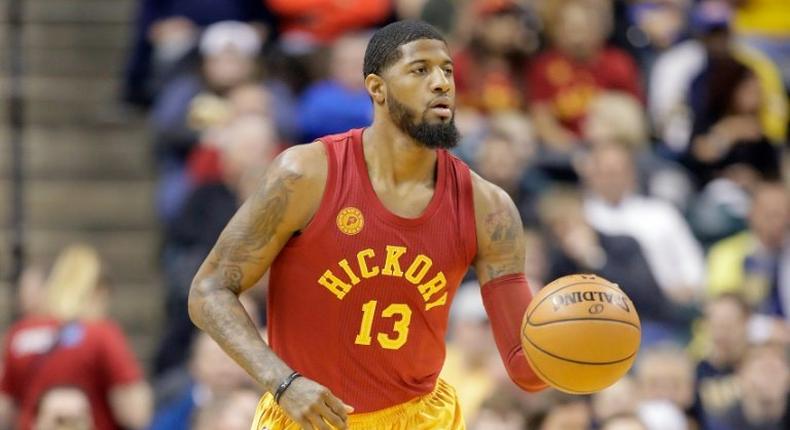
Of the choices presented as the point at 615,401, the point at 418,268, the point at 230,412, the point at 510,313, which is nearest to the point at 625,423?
the point at 615,401

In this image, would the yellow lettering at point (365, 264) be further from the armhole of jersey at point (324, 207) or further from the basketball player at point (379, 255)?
the armhole of jersey at point (324, 207)

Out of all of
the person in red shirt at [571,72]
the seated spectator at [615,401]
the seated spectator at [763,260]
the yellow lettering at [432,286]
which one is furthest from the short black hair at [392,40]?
the person in red shirt at [571,72]

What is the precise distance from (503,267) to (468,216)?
0.75 feet

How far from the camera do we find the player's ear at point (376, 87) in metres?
5.80

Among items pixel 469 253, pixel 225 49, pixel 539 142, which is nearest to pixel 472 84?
pixel 539 142

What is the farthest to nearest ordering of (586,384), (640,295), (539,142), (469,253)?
1. (539,142)
2. (640,295)
3. (469,253)
4. (586,384)

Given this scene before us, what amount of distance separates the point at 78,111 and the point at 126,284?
4.61 ft

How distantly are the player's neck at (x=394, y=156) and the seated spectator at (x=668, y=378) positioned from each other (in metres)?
3.38

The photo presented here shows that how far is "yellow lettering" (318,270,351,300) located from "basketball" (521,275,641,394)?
672mm

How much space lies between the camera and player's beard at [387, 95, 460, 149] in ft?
18.6

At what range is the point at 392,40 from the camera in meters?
5.77

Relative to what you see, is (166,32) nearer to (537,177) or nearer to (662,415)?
(537,177)

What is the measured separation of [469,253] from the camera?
5.96m

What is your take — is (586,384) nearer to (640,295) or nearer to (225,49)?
(640,295)
